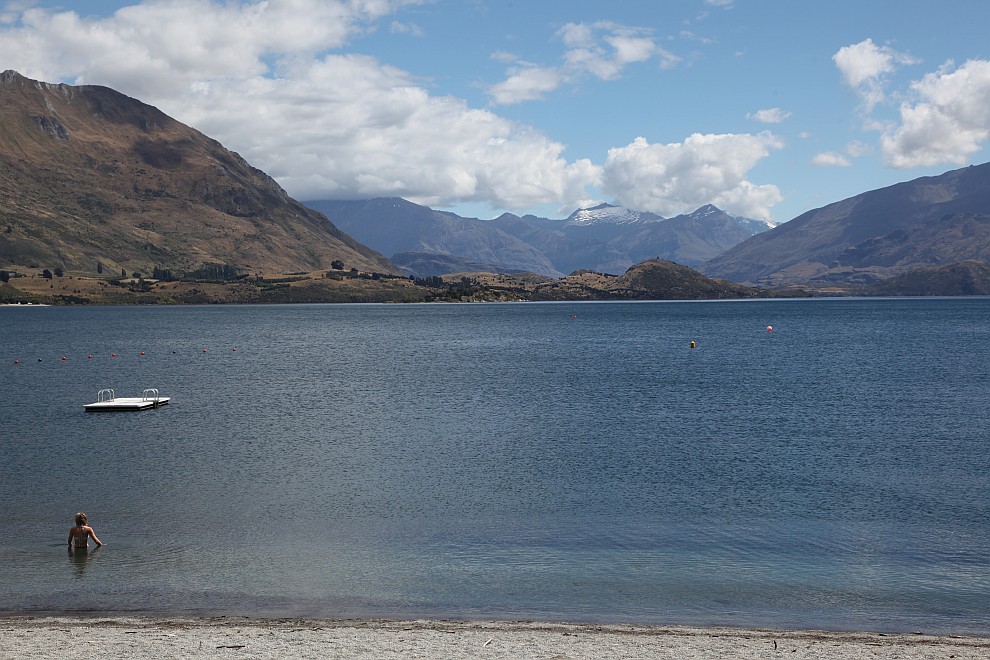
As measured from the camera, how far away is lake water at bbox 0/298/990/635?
38.4 m

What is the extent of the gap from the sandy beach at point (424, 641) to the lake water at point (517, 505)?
7.54 feet

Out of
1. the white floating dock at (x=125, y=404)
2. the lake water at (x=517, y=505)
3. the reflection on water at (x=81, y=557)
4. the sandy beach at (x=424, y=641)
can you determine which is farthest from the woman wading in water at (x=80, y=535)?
the white floating dock at (x=125, y=404)

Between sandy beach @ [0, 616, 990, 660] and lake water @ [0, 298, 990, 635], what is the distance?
2.30 metres

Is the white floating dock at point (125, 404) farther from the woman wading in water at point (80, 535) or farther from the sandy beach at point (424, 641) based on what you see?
the sandy beach at point (424, 641)

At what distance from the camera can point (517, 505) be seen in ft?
180


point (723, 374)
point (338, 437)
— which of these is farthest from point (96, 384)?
point (723, 374)

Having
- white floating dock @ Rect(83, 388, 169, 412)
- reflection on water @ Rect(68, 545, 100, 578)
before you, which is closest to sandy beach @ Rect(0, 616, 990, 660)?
reflection on water @ Rect(68, 545, 100, 578)

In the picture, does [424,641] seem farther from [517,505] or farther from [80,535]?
[517,505]

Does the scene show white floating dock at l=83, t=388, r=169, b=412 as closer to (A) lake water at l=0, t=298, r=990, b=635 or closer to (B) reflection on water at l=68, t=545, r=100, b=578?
(A) lake water at l=0, t=298, r=990, b=635

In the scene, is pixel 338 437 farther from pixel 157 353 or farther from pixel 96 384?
pixel 157 353

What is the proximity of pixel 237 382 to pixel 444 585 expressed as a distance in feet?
320

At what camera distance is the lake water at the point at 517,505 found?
38406 millimetres

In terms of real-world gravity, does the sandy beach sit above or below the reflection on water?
above

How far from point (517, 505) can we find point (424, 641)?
23479 millimetres
